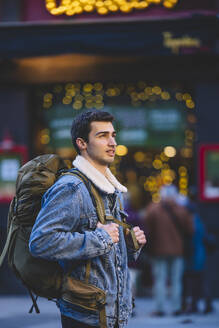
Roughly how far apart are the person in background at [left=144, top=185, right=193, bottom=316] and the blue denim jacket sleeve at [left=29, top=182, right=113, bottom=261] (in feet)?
16.1

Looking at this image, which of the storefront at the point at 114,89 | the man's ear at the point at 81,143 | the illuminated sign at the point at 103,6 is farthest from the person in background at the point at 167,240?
the man's ear at the point at 81,143

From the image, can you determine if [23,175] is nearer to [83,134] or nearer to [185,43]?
[83,134]

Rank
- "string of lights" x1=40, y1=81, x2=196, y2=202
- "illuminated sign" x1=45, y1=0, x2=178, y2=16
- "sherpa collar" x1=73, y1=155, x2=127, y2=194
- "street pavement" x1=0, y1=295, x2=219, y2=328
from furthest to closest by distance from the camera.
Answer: "string of lights" x1=40, y1=81, x2=196, y2=202 → "illuminated sign" x1=45, y1=0, x2=178, y2=16 → "street pavement" x1=0, y1=295, x2=219, y2=328 → "sherpa collar" x1=73, y1=155, x2=127, y2=194

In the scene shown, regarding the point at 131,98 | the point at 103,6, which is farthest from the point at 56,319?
the point at 103,6

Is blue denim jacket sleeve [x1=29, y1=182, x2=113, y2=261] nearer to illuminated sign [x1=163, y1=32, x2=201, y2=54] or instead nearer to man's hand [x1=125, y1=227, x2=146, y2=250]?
man's hand [x1=125, y1=227, x2=146, y2=250]

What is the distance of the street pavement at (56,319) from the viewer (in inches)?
289

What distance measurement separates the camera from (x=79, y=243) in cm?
304

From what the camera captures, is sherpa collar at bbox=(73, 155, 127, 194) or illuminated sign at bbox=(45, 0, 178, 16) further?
illuminated sign at bbox=(45, 0, 178, 16)

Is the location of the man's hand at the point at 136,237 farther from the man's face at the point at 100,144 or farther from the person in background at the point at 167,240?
the person in background at the point at 167,240

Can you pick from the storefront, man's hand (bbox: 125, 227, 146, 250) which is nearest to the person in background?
the storefront

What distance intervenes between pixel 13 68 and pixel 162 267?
4182mm

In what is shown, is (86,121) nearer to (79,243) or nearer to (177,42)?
(79,243)

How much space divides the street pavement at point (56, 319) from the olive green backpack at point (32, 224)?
4.20m

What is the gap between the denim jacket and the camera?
3.01 m
